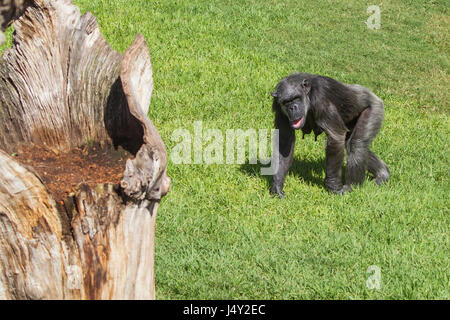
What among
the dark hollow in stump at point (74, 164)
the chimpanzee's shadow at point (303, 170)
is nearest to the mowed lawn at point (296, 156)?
the chimpanzee's shadow at point (303, 170)

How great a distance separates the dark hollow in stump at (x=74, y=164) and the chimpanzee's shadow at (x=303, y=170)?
2670 millimetres

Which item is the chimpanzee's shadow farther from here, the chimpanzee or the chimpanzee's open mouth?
the chimpanzee's open mouth

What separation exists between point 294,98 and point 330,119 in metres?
0.49

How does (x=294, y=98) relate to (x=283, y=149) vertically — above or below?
above

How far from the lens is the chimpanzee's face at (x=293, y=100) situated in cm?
627

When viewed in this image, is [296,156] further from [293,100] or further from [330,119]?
[293,100]

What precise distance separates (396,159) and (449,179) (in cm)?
74

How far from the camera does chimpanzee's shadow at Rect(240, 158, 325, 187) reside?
7062 mm

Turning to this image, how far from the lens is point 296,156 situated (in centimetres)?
777

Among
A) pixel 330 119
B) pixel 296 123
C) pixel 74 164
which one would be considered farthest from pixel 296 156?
pixel 74 164

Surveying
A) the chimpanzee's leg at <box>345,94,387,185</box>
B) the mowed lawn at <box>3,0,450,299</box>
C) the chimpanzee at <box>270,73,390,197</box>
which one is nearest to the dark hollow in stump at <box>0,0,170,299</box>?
the mowed lawn at <box>3,0,450,299</box>

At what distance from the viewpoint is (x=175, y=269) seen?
17.0 feet

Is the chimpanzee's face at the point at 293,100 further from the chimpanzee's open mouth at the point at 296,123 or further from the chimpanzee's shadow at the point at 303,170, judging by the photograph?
the chimpanzee's shadow at the point at 303,170
